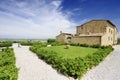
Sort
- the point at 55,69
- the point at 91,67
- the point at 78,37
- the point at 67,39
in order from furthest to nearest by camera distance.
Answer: the point at 67,39 < the point at 78,37 < the point at 91,67 < the point at 55,69

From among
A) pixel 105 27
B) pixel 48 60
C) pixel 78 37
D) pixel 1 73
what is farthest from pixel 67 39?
pixel 1 73

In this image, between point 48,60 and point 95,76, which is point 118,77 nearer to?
point 95,76

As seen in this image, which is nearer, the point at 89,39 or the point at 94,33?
the point at 89,39

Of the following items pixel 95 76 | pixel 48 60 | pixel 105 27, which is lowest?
pixel 95 76

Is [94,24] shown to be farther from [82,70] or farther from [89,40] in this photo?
[82,70]

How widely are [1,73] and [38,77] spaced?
3814 millimetres

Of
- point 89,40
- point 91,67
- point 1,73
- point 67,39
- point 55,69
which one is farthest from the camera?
point 67,39

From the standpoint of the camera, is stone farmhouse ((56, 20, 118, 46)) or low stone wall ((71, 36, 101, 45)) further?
stone farmhouse ((56, 20, 118, 46))

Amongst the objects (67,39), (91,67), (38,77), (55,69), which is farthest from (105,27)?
(38,77)

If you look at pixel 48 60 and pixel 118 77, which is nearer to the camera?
pixel 118 77

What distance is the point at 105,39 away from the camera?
32062 mm

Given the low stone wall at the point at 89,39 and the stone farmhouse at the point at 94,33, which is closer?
the low stone wall at the point at 89,39

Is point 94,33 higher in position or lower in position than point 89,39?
higher

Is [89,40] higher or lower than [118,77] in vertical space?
higher
